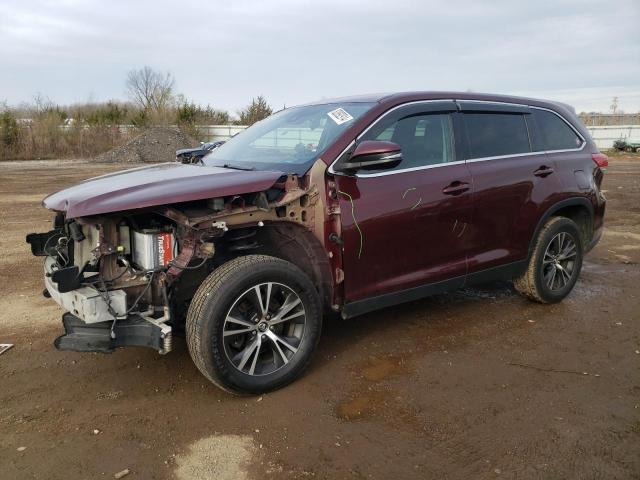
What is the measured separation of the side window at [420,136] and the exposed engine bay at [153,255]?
786 mm

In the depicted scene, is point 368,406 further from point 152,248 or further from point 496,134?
point 496,134

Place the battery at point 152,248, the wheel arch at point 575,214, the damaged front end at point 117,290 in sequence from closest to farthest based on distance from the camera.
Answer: the damaged front end at point 117,290
the battery at point 152,248
the wheel arch at point 575,214

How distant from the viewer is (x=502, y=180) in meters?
4.44

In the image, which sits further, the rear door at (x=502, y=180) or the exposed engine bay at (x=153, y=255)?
the rear door at (x=502, y=180)

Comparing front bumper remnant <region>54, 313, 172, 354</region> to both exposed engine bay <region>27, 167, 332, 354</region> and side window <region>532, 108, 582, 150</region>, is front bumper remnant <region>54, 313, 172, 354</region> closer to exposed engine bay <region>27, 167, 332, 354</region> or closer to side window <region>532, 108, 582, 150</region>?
exposed engine bay <region>27, 167, 332, 354</region>

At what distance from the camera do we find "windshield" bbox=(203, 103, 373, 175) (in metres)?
3.80

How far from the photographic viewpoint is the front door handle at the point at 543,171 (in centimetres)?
473

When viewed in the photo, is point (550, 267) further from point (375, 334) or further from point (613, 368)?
point (375, 334)

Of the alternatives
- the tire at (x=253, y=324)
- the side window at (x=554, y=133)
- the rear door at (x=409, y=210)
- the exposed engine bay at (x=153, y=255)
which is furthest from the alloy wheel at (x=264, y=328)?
the side window at (x=554, y=133)

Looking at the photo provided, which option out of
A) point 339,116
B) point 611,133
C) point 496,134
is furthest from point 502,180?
point 611,133

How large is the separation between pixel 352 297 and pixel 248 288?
847 millimetres

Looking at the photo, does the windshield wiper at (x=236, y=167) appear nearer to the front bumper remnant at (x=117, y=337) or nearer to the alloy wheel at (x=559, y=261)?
the front bumper remnant at (x=117, y=337)

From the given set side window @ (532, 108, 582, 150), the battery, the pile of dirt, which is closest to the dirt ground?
the battery

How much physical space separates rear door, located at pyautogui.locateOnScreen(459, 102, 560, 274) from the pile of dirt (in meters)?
24.1
